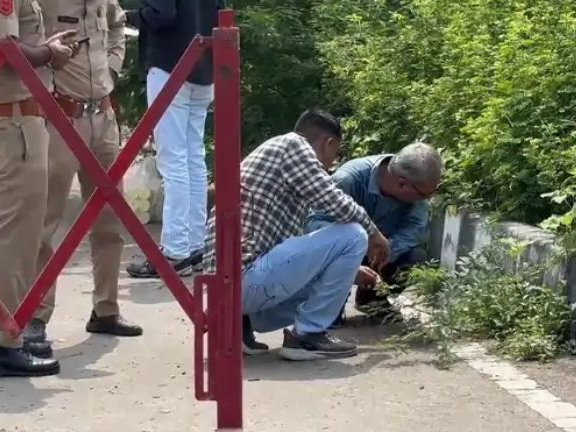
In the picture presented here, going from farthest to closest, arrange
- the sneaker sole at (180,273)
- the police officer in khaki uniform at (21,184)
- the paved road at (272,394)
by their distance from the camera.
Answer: the sneaker sole at (180,273) → the police officer in khaki uniform at (21,184) → the paved road at (272,394)

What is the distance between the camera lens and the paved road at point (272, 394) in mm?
5109

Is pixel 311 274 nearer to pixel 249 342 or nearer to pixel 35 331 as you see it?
pixel 249 342

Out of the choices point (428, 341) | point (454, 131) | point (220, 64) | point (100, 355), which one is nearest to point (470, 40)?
point (454, 131)

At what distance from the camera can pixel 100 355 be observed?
6.23 metres

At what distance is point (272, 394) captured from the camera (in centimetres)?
553

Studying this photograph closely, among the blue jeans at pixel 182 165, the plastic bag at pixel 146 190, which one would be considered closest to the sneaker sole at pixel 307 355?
the blue jeans at pixel 182 165

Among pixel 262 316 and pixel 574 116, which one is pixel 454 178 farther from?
pixel 262 316

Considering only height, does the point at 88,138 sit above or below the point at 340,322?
above

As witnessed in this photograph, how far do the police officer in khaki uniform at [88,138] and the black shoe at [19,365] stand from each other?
21 centimetres

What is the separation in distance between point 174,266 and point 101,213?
60.3 inches

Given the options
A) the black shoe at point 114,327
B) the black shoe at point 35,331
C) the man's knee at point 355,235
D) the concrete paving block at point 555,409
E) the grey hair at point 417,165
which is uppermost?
the grey hair at point 417,165

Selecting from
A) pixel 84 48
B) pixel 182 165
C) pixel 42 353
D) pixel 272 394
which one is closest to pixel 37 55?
pixel 84 48

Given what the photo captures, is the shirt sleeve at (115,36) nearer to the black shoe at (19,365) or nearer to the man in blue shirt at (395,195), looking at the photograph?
the man in blue shirt at (395,195)

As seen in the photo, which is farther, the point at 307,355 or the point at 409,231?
the point at 409,231
